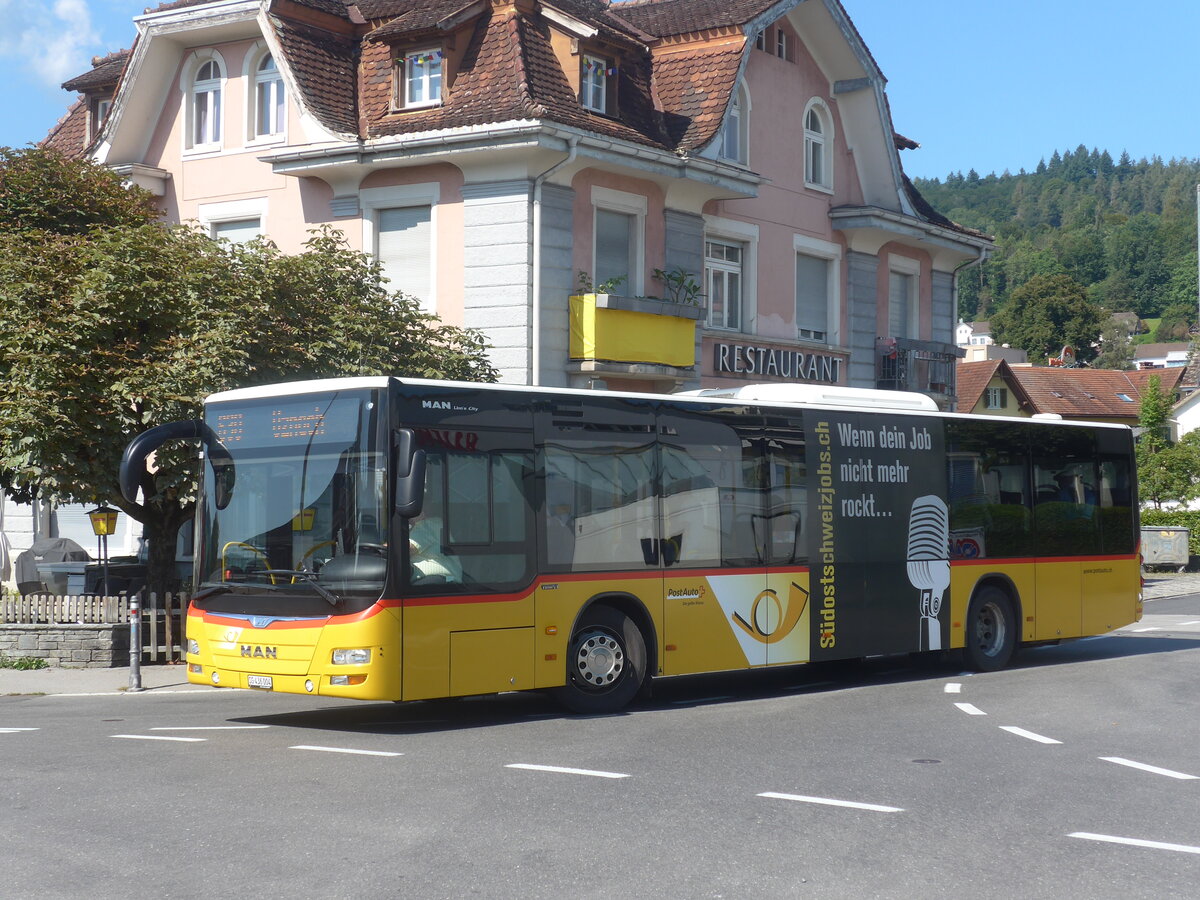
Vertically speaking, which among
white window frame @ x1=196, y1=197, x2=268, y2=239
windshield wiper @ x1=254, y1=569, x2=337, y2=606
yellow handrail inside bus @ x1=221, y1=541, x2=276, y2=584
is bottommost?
windshield wiper @ x1=254, y1=569, x2=337, y2=606

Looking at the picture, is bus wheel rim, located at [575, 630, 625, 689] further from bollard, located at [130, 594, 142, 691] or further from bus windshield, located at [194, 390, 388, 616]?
bollard, located at [130, 594, 142, 691]

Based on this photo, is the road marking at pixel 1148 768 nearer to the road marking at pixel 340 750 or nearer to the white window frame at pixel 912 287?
the road marking at pixel 340 750

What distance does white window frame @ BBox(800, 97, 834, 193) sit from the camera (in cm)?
3005

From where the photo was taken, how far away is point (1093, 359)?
130000mm

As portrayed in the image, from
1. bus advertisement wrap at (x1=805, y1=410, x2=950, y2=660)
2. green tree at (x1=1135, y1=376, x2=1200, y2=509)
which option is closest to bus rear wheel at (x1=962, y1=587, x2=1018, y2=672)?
bus advertisement wrap at (x1=805, y1=410, x2=950, y2=660)

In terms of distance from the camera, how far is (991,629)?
699 inches

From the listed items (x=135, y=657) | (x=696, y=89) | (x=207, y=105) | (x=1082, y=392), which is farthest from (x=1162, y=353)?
(x=135, y=657)

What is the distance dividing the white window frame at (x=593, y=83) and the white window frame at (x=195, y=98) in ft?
21.8

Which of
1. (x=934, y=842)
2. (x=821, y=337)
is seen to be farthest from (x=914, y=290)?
(x=934, y=842)

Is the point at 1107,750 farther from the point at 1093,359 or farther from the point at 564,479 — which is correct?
the point at 1093,359

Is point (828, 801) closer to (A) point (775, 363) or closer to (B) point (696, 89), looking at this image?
(B) point (696, 89)

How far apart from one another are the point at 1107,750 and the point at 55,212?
1706 cm

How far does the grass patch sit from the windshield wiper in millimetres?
6913

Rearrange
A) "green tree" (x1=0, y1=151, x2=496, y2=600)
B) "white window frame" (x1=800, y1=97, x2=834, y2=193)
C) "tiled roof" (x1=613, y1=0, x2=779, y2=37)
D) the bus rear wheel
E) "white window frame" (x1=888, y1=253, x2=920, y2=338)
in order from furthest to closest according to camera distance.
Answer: "white window frame" (x1=888, y1=253, x2=920, y2=338) < "white window frame" (x1=800, y1=97, x2=834, y2=193) < "tiled roof" (x1=613, y1=0, x2=779, y2=37) < the bus rear wheel < "green tree" (x1=0, y1=151, x2=496, y2=600)
